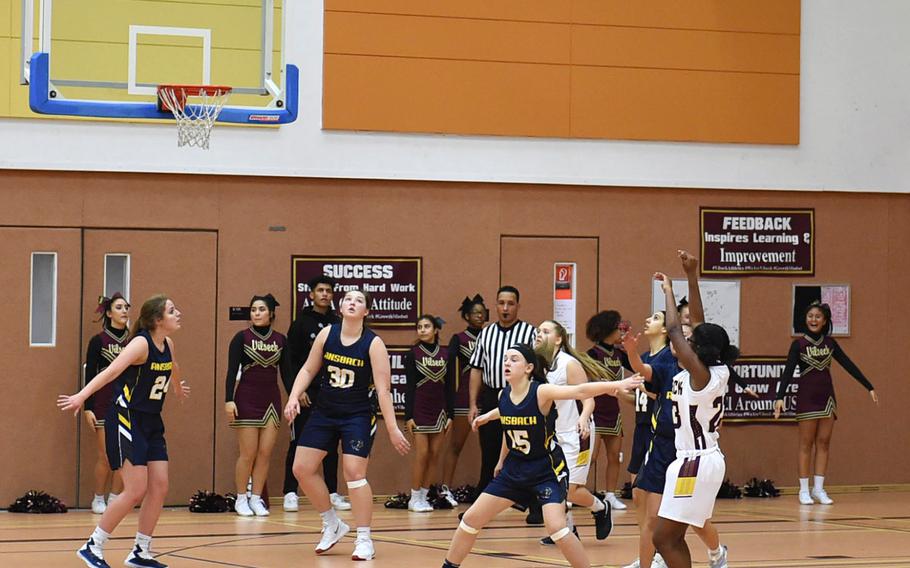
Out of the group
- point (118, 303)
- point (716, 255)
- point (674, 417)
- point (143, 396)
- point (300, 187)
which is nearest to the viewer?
point (674, 417)

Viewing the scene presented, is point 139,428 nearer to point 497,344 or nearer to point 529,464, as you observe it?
point 529,464

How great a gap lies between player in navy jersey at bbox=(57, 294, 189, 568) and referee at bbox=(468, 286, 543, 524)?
13.5ft

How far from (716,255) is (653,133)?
1561 mm

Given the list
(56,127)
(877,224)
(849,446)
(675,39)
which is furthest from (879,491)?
(56,127)

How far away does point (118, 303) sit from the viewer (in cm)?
1273

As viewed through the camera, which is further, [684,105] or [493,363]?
[684,105]

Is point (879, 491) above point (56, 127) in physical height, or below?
below

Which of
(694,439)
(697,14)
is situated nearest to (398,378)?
(697,14)

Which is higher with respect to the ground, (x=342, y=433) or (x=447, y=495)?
(x=342, y=433)

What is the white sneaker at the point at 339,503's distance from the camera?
13195 mm

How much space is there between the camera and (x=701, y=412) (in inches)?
303

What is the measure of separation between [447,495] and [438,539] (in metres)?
2.46

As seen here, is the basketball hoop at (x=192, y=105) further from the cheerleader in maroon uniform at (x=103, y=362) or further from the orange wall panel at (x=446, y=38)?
the orange wall panel at (x=446, y=38)

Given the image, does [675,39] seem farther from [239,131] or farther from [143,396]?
[143,396]
